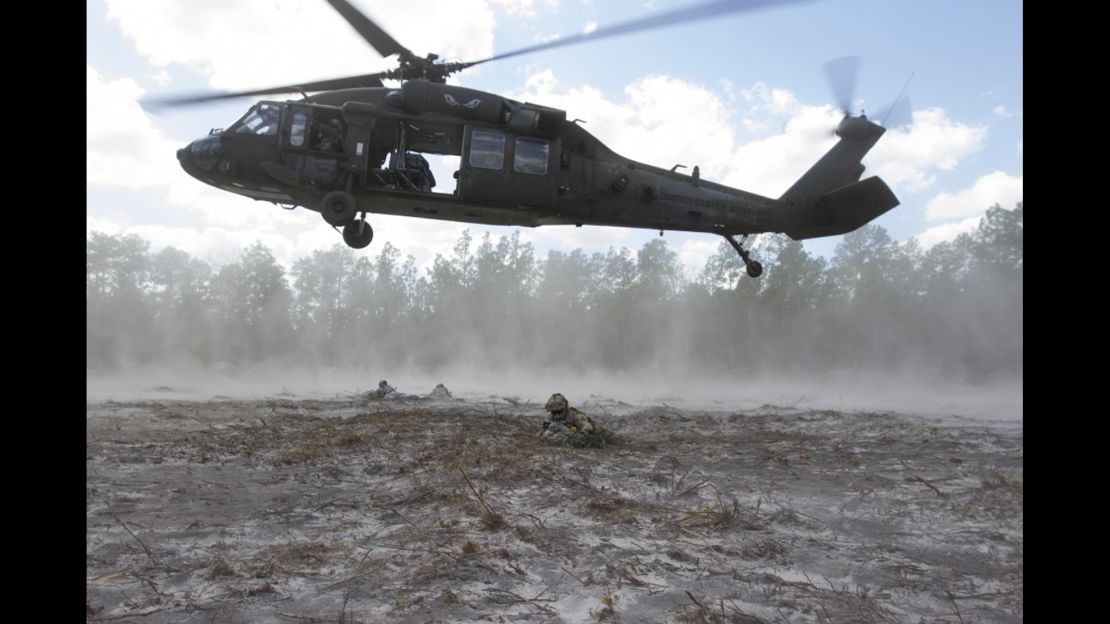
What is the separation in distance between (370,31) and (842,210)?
7203 mm

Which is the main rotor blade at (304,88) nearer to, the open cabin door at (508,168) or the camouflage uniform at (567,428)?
the open cabin door at (508,168)

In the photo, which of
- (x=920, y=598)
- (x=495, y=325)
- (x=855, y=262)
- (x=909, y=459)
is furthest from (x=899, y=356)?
(x=920, y=598)

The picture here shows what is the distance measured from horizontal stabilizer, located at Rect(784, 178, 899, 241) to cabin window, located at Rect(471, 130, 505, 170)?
14.7ft

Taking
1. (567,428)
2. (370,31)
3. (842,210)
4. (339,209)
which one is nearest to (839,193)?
(842,210)

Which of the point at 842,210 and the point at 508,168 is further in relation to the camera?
the point at 842,210

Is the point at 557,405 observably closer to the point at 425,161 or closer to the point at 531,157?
the point at 531,157

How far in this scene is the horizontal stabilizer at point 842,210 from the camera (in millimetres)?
8336

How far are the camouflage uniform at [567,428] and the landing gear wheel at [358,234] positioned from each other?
366 cm

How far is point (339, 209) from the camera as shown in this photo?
7805mm

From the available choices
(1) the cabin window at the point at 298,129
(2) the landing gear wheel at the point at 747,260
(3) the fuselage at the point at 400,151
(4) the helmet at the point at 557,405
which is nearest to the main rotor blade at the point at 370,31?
(3) the fuselage at the point at 400,151

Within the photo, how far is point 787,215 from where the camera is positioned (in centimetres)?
893
